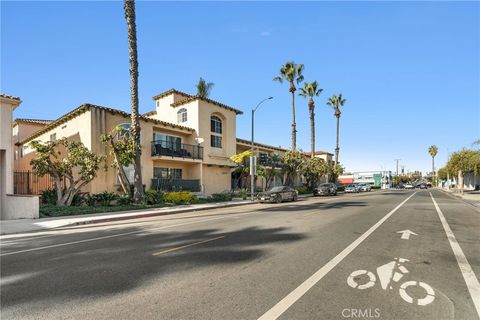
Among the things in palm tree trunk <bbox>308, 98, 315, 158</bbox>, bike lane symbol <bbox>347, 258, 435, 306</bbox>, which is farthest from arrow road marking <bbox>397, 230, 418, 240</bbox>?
palm tree trunk <bbox>308, 98, 315, 158</bbox>

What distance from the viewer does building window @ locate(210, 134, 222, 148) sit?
35688 millimetres

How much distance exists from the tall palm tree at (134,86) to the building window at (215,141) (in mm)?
13381

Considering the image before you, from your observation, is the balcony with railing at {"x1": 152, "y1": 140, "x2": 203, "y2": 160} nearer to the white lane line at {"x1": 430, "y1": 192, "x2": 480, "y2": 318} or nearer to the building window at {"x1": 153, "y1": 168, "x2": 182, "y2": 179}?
the building window at {"x1": 153, "y1": 168, "x2": 182, "y2": 179}

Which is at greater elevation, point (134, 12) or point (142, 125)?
point (134, 12)

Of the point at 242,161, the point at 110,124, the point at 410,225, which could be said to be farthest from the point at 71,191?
the point at 242,161

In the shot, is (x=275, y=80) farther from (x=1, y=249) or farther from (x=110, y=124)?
(x=1, y=249)

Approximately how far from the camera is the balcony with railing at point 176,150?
28.6 m

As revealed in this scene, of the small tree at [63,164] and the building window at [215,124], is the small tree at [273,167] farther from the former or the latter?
the small tree at [63,164]

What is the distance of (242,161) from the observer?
A: 38.4 metres

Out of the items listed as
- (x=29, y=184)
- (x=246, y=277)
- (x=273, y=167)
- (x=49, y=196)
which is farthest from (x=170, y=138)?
(x=246, y=277)

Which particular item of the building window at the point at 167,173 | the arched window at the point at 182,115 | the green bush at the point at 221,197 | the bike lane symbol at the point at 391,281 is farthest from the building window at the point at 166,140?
the bike lane symbol at the point at 391,281

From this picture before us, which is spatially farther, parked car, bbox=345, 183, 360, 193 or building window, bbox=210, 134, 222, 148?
parked car, bbox=345, 183, 360, 193

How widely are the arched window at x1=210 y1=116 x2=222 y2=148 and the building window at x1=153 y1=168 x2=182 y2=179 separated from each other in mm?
4848

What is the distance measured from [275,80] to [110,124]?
26706mm
